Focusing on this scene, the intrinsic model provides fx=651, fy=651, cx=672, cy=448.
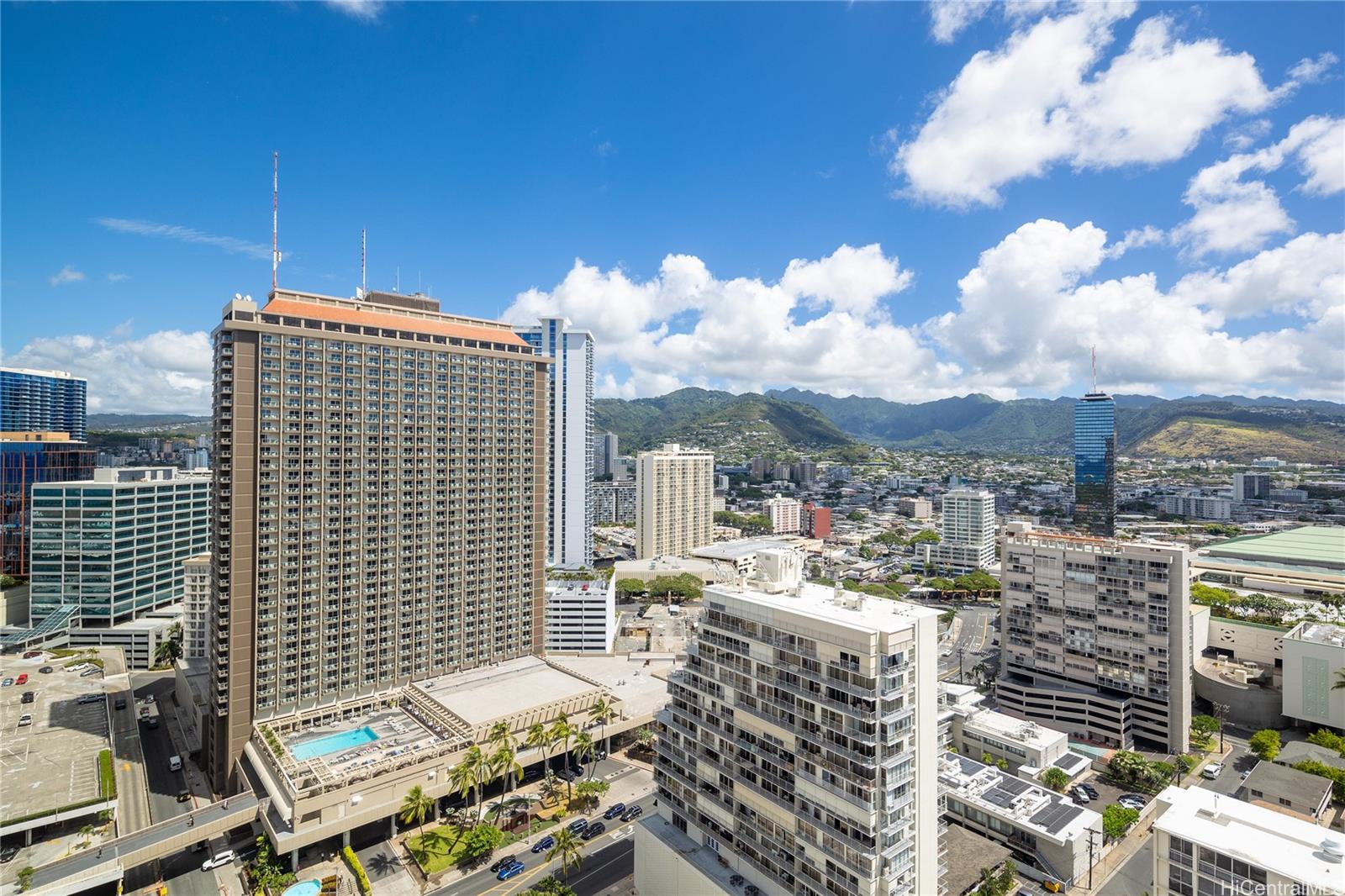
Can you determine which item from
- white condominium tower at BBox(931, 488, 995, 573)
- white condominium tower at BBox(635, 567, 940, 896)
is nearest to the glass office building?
white condominium tower at BBox(635, 567, 940, 896)

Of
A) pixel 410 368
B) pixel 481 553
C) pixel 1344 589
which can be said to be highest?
pixel 410 368

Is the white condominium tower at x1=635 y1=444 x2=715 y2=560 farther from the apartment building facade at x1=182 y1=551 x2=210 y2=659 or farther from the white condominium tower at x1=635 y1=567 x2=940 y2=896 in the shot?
the white condominium tower at x1=635 y1=567 x2=940 y2=896

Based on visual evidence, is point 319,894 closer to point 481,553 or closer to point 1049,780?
point 481,553

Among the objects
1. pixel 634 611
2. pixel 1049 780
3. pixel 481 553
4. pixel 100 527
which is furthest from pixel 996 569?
pixel 100 527

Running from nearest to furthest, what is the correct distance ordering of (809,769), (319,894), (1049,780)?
1. (809,769)
2. (319,894)
3. (1049,780)

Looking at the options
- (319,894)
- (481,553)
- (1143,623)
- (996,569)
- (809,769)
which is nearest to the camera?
(809,769)

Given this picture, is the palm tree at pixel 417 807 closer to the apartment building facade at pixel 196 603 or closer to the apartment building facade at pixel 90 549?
the apartment building facade at pixel 196 603

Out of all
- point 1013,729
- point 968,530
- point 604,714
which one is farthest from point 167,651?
point 968,530

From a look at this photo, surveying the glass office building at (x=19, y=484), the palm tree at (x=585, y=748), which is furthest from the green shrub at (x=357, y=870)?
the glass office building at (x=19, y=484)
